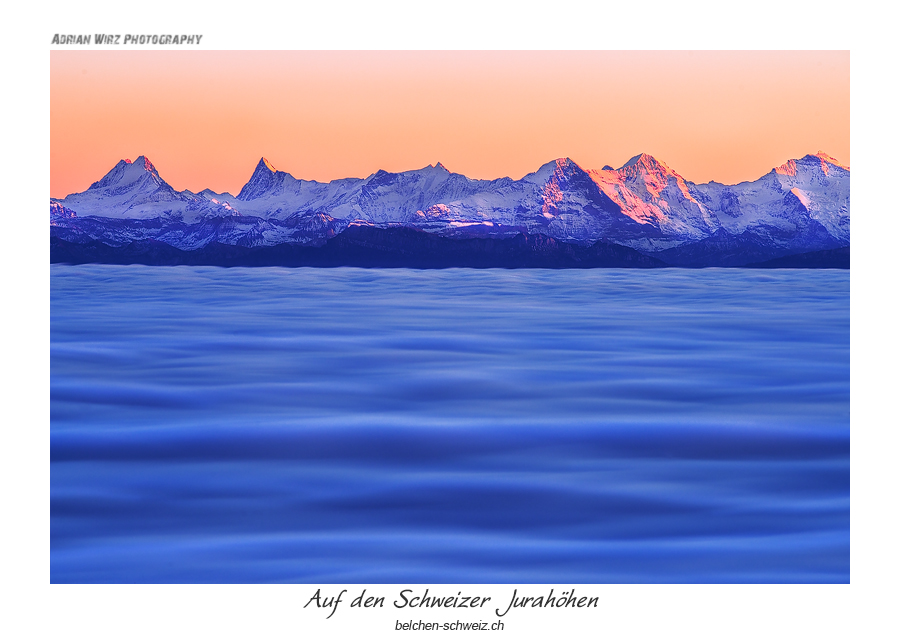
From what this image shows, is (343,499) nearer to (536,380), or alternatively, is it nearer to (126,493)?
(126,493)

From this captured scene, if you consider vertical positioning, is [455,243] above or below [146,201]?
below

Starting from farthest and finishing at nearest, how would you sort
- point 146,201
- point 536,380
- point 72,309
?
point 146,201 < point 72,309 < point 536,380

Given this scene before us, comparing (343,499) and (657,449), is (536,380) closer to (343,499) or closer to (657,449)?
(657,449)

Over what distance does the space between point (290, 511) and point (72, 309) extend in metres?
12.2

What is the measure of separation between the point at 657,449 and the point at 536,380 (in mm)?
2716

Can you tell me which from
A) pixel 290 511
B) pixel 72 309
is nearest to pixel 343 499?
pixel 290 511

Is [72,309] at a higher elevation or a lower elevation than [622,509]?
higher
